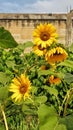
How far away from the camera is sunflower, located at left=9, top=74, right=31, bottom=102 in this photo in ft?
5.27

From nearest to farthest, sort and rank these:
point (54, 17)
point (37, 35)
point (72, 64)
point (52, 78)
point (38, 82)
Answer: point (72, 64)
point (37, 35)
point (52, 78)
point (38, 82)
point (54, 17)

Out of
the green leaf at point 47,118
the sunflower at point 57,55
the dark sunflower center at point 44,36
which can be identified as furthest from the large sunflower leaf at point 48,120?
the dark sunflower center at point 44,36

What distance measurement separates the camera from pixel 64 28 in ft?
41.7

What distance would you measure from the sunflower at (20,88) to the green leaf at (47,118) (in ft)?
0.32

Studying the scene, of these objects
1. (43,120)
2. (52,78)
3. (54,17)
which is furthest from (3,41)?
(54,17)

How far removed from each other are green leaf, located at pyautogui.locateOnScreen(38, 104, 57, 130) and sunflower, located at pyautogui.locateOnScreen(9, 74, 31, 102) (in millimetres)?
98

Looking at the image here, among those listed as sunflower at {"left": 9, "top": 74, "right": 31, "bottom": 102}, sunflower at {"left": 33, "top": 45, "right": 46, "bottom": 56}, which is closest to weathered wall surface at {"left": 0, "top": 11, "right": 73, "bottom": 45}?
sunflower at {"left": 33, "top": 45, "right": 46, "bottom": 56}

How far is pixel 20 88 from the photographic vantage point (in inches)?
65.4

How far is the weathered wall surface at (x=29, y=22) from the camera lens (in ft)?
39.6

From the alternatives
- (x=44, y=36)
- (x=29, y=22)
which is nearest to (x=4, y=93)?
(x=44, y=36)

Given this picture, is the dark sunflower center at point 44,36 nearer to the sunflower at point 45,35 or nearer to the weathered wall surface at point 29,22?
the sunflower at point 45,35

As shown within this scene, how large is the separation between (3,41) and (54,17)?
432 inches

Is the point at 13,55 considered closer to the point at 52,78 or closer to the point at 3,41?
the point at 52,78

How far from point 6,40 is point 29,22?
1077 centimetres
